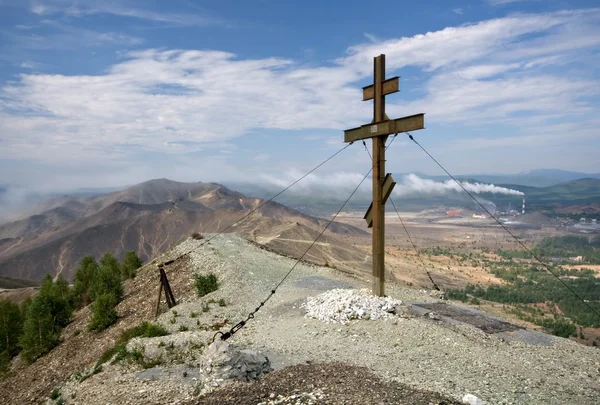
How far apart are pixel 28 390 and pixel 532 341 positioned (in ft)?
51.7

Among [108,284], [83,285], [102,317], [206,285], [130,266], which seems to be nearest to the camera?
[206,285]

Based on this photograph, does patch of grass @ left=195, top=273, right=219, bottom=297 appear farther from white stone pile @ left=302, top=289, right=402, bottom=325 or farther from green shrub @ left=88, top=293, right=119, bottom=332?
white stone pile @ left=302, top=289, right=402, bottom=325

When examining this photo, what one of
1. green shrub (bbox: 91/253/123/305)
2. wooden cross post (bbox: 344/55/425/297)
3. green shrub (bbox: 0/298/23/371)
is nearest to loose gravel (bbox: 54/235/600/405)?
wooden cross post (bbox: 344/55/425/297)

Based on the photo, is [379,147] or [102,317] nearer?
[379,147]

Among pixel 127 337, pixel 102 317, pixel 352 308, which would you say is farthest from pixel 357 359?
pixel 102 317

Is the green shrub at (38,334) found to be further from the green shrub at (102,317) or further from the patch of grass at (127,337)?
the patch of grass at (127,337)

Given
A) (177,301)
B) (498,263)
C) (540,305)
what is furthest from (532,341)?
(498,263)

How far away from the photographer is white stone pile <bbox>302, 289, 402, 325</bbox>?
11773 millimetres

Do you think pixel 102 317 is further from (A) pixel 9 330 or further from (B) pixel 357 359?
(B) pixel 357 359

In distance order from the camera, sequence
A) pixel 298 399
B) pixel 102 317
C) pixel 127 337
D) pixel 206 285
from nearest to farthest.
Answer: pixel 298 399 < pixel 127 337 < pixel 206 285 < pixel 102 317

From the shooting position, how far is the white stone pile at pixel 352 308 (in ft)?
38.6

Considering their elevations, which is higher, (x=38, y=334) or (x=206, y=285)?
(x=206, y=285)

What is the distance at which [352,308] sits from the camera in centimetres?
1204

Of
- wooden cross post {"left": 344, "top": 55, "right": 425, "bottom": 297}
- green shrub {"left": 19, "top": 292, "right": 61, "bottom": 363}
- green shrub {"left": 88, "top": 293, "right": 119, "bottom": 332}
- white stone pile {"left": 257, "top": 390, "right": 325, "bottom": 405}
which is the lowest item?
green shrub {"left": 19, "top": 292, "right": 61, "bottom": 363}
